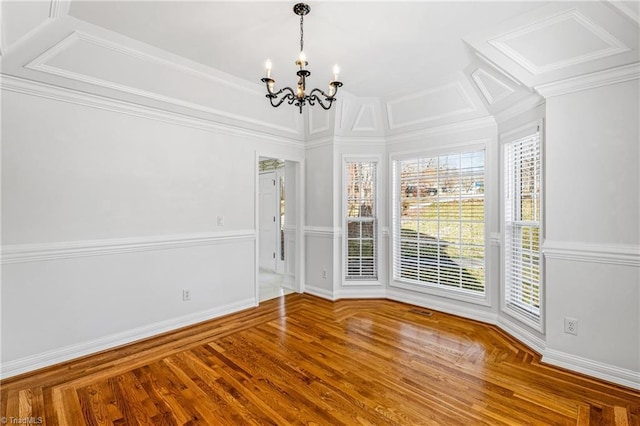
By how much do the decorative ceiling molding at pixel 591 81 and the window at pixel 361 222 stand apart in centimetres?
236

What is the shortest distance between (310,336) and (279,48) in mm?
2927

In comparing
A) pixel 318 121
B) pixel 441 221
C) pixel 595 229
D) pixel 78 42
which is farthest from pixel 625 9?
pixel 78 42

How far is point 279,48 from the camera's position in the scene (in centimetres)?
299

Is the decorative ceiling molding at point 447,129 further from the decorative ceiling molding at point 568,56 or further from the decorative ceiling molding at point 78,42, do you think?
the decorative ceiling molding at point 78,42

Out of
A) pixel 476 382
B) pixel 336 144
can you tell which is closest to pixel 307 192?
pixel 336 144

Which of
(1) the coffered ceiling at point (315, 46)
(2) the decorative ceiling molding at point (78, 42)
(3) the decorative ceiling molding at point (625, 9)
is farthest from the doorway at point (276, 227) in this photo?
(3) the decorative ceiling molding at point (625, 9)

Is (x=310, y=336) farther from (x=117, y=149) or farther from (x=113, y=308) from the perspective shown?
(x=117, y=149)

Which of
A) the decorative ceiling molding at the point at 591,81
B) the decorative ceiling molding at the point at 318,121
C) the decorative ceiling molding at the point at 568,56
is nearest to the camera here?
Answer: the decorative ceiling molding at the point at 568,56

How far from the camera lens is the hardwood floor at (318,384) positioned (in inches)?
82.7

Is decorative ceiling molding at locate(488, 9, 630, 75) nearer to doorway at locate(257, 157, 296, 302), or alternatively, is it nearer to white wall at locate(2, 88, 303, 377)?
white wall at locate(2, 88, 303, 377)

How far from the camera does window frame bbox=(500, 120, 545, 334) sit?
115 inches

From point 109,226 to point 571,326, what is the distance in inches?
171

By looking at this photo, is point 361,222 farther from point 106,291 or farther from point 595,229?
point 106,291

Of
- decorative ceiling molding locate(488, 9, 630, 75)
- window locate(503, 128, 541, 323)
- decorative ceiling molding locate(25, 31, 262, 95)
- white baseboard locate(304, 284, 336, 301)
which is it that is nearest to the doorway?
white baseboard locate(304, 284, 336, 301)
